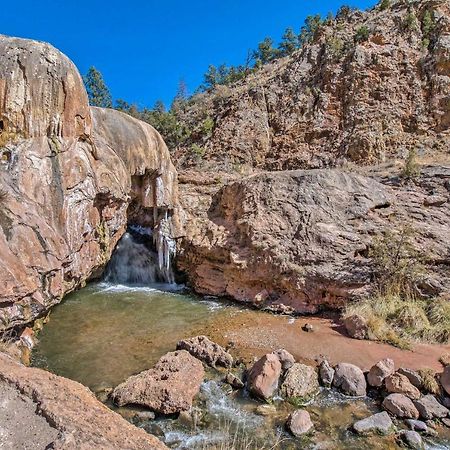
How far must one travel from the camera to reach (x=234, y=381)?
205 inches

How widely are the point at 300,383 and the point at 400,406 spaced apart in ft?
4.24

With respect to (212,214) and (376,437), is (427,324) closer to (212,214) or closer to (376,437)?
(376,437)

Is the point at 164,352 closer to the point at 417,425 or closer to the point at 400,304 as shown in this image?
the point at 417,425

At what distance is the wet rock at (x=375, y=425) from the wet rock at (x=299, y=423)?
56 centimetres

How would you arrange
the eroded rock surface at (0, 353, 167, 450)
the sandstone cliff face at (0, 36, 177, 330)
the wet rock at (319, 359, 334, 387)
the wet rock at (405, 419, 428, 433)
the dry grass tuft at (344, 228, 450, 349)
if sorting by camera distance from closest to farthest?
the eroded rock surface at (0, 353, 167, 450) → the wet rock at (405, 419, 428, 433) → the wet rock at (319, 359, 334, 387) → the sandstone cliff face at (0, 36, 177, 330) → the dry grass tuft at (344, 228, 450, 349)

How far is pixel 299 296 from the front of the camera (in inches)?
334

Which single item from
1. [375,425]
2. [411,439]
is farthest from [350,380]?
[411,439]

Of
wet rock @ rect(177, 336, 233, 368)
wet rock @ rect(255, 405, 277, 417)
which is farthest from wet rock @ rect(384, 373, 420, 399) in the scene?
wet rock @ rect(177, 336, 233, 368)

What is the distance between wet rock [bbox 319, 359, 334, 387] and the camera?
5.31 m

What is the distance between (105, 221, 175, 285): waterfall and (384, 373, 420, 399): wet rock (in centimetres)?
693

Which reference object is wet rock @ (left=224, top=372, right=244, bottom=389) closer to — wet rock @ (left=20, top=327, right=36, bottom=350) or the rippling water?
the rippling water

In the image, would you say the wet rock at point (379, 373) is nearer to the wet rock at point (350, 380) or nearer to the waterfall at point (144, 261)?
the wet rock at point (350, 380)

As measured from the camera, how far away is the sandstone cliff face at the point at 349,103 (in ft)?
49.1

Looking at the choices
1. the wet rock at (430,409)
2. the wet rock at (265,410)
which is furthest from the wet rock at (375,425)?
the wet rock at (265,410)
